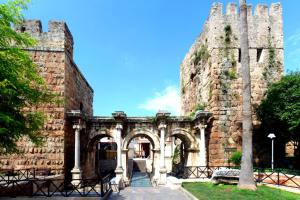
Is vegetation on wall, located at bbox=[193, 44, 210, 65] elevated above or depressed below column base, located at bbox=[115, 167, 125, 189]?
above

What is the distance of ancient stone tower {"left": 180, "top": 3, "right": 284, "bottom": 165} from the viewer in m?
20.2

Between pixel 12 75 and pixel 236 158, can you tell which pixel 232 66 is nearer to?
pixel 236 158

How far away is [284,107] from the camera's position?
18203 mm

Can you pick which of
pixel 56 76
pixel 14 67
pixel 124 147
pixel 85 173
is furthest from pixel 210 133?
pixel 14 67

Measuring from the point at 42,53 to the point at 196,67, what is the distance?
1270 centimetres

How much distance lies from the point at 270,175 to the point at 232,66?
8.53 meters

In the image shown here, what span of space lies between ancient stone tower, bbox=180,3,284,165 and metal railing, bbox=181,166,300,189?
37.6 inches

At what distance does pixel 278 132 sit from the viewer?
64.2 ft

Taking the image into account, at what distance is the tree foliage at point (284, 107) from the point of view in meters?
17.5

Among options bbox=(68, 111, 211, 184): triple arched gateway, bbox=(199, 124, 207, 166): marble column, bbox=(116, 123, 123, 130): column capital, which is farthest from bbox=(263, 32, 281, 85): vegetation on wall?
bbox=(116, 123, 123, 130): column capital

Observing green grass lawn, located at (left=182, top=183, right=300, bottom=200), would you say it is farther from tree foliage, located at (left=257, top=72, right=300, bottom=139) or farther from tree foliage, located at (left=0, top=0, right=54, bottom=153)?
tree foliage, located at (left=0, top=0, right=54, bottom=153)

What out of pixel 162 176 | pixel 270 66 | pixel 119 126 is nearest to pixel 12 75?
pixel 119 126

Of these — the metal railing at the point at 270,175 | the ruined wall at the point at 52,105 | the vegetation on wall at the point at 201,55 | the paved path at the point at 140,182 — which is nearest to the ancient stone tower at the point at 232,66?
the vegetation on wall at the point at 201,55

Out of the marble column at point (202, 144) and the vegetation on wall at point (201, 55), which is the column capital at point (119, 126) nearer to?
the marble column at point (202, 144)
